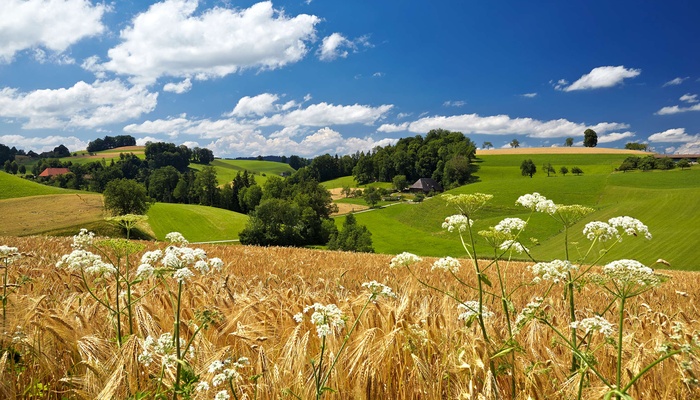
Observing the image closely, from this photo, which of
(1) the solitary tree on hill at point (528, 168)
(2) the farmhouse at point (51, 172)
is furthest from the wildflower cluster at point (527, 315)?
(2) the farmhouse at point (51, 172)

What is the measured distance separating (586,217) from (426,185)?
116478 millimetres

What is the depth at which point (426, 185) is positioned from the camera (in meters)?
165

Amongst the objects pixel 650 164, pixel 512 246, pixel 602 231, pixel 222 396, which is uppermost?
pixel 602 231

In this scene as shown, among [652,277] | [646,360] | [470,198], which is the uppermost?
[470,198]

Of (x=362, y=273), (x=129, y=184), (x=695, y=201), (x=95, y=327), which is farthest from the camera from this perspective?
(x=129, y=184)

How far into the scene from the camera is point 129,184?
3595 inches

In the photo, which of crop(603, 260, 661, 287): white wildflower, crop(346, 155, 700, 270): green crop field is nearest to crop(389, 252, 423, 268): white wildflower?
crop(603, 260, 661, 287): white wildflower

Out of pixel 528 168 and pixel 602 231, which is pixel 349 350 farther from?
pixel 528 168

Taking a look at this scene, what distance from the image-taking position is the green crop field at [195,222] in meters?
94.9

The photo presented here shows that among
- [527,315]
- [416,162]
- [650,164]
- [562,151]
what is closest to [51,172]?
[416,162]

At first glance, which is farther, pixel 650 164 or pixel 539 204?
pixel 650 164

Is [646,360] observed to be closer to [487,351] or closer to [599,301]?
[487,351]

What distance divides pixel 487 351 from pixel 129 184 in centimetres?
10259

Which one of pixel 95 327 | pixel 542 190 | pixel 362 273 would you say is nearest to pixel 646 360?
pixel 95 327
